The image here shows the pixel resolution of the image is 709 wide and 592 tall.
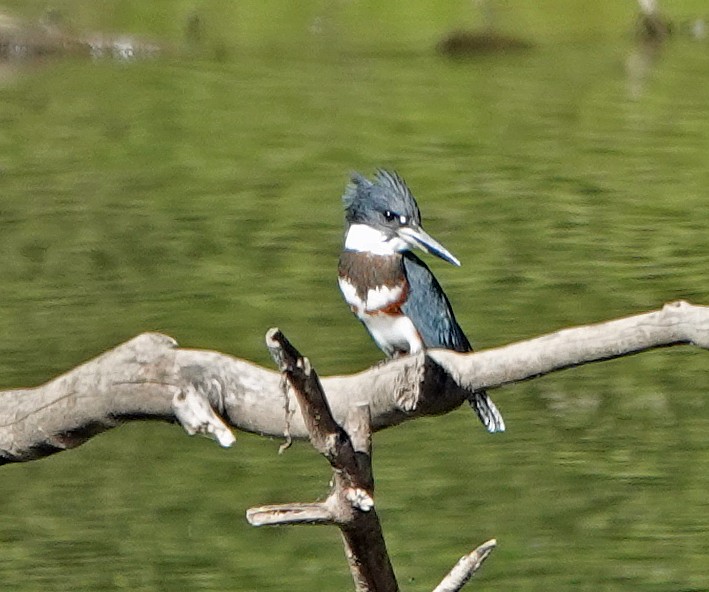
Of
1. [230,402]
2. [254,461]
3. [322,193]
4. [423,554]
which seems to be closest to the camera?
[230,402]

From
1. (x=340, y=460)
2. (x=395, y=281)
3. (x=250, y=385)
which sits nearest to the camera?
(x=340, y=460)

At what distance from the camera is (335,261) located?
28.6 ft

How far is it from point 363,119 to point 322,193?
73.7 inches

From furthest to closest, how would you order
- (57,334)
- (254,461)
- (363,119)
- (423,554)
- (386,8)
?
(386,8) → (363,119) → (57,334) → (254,461) → (423,554)

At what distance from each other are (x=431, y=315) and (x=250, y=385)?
1059mm

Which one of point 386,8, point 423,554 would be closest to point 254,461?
point 423,554

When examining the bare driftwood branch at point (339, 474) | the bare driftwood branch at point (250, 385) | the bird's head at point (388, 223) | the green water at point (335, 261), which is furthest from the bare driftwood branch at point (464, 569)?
the green water at point (335, 261)

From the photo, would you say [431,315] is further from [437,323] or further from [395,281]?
[395,281]

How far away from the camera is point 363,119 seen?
39.0 feet

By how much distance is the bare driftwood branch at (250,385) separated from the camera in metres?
2.88

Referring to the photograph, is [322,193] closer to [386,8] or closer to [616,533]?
[616,533]

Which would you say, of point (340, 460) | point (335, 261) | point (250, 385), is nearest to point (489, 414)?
point (250, 385)

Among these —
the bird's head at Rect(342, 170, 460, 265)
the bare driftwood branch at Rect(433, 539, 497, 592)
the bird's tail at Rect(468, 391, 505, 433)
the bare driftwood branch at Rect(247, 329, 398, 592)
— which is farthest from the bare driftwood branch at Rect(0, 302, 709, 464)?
the bird's head at Rect(342, 170, 460, 265)

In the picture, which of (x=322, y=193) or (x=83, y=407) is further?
(x=322, y=193)
